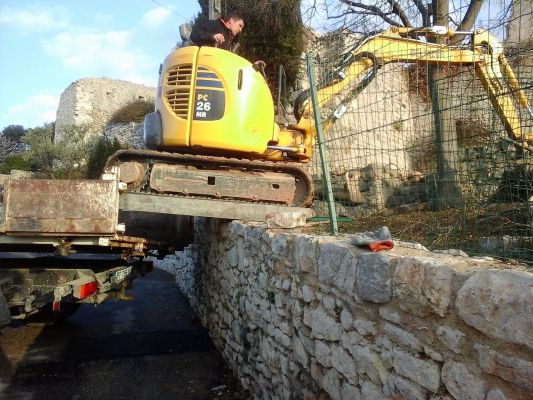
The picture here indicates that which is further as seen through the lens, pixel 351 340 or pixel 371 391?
pixel 351 340

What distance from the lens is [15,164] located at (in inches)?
1075

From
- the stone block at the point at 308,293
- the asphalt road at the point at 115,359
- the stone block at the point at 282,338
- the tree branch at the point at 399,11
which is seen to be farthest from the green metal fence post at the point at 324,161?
the tree branch at the point at 399,11

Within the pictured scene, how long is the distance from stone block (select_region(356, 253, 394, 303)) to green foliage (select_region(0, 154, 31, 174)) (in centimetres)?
2859

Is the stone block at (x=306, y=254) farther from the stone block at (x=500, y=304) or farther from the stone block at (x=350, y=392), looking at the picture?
the stone block at (x=500, y=304)

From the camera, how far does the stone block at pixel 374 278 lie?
2342 mm

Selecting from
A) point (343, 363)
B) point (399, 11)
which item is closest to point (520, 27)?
point (343, 363)

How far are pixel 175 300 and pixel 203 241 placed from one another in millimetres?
2195

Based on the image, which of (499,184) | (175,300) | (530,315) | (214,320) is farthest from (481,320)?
(175,300)

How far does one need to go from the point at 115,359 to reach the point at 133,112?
2487 centimetres

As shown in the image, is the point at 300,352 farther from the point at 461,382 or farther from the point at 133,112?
the point at 133,112

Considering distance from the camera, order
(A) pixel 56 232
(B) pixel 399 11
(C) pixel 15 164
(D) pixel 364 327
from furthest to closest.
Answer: (C) pixel 15 164 < (B) pixel 399 11 < (A) pixel 56 232 < (D) pixel 364 327

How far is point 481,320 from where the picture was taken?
1.74 meters

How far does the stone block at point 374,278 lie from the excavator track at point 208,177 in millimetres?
3250

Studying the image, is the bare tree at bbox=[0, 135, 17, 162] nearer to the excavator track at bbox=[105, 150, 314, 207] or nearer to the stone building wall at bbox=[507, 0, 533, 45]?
the excavator track at bbox=[105, 150, 314, 207]
